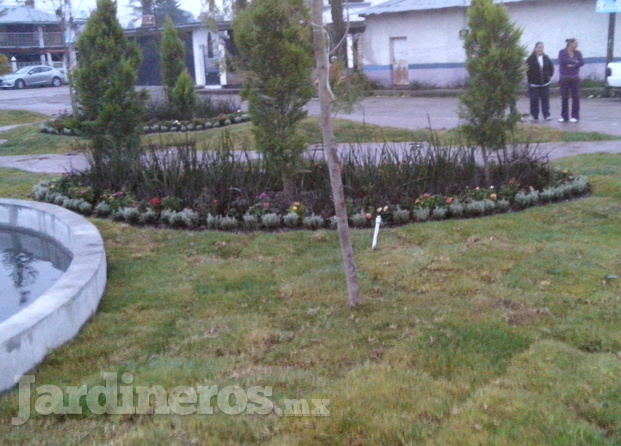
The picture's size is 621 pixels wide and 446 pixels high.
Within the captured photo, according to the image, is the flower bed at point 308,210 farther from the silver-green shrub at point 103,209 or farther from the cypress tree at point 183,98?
the cypress tree at point 183,98

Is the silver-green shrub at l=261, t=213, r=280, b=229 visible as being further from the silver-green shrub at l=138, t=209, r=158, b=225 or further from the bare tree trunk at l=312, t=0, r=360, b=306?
the bare tree trunk at l=312, t=0, r=360, b=306


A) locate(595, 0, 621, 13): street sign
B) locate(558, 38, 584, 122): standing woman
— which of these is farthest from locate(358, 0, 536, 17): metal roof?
locate(558, 38, 584, 122): standing woman

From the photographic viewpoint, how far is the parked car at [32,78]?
48.1 metres

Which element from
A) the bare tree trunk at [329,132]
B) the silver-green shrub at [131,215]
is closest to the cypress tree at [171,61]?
the silver-green shrub at [131,215]

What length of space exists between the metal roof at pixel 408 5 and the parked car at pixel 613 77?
6496 millimetres

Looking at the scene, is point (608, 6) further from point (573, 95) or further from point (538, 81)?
point (538, 81)

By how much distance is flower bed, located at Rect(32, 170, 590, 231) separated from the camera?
8578 mm

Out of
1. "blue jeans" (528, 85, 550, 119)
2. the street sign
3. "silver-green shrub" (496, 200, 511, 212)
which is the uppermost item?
the street sign

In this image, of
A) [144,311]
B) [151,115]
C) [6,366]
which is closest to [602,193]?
[144,311]

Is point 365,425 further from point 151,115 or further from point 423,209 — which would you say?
point 151,115

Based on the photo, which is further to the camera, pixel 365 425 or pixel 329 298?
pixel 329 298

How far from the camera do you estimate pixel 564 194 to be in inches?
368

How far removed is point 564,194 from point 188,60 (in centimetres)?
3520

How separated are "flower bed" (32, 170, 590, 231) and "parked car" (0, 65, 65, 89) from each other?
4178 cm
